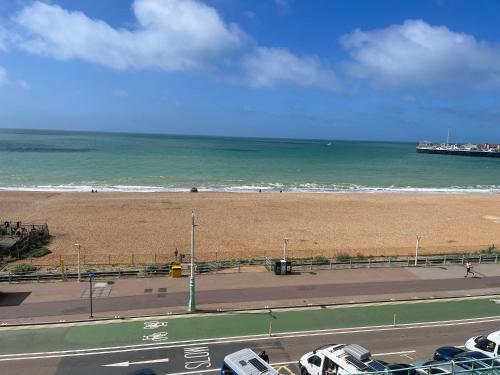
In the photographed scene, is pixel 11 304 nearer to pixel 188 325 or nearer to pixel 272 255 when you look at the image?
pixel 188 325

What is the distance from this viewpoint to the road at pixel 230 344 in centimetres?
1619

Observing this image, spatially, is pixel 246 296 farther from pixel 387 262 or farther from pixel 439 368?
pixel 439 368

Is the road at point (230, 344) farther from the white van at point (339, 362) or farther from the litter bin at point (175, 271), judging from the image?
the litter bin at point (175, 271)

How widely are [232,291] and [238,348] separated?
6.52 meters

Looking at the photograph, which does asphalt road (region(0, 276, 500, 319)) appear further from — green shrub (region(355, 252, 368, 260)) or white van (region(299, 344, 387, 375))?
white van (region(299, 344, 387, 375))

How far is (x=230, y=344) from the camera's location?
18.1m

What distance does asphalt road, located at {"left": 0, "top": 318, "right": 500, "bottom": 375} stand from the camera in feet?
52.5

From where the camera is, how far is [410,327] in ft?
66.2

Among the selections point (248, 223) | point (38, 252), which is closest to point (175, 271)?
point (38, 252)

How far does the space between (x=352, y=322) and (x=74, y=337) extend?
12707mm

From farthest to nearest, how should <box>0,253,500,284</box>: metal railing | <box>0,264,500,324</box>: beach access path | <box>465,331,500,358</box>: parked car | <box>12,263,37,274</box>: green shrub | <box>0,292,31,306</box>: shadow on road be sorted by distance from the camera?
<box>12,263,37,274</box>: green shrub, <box>0,253,500,284</box>: metal railing, <box>0,292,31,306</box>: shadow on road, <box>0,264,500,324</box>: beach access path, <box>465,331,500,358</box>: parked car

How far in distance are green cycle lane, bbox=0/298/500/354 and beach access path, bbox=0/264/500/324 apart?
35.7 inches

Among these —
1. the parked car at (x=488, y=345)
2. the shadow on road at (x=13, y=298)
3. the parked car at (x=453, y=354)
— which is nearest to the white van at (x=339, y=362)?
the parked car at (x=453, y=354)

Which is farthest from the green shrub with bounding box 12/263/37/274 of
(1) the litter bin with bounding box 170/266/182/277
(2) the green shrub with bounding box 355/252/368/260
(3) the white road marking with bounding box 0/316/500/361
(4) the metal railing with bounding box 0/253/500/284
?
(2) the green shrub with bounding box 355/252/368/260
